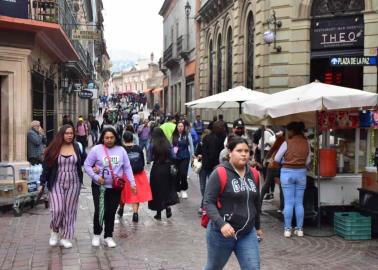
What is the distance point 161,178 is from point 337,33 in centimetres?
999

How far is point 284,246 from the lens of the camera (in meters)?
7.43

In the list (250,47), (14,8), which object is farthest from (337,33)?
(14,8)

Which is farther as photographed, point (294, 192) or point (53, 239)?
point (294, 192)

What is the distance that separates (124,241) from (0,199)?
3.15 metres

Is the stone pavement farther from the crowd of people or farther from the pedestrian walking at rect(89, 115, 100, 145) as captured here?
the pedestrian walking at rect(89, 115, 100, 145)

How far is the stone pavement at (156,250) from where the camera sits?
255 inches

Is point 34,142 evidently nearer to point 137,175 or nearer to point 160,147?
point 160,147

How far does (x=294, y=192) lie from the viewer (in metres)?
7.98

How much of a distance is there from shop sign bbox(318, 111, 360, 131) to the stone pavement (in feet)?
5.66

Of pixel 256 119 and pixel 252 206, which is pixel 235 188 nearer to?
pixel 252 206

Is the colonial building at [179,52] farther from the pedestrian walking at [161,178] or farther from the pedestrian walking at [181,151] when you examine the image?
the pedestrian walking at [161,178]

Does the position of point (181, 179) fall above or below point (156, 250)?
above

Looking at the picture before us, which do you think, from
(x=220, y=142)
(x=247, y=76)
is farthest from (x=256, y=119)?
(x=247, y=76)

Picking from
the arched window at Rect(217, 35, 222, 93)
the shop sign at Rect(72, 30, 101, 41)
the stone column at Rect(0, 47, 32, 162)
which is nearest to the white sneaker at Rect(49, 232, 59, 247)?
the stone column at Rect(0, 47, 32, 162)
